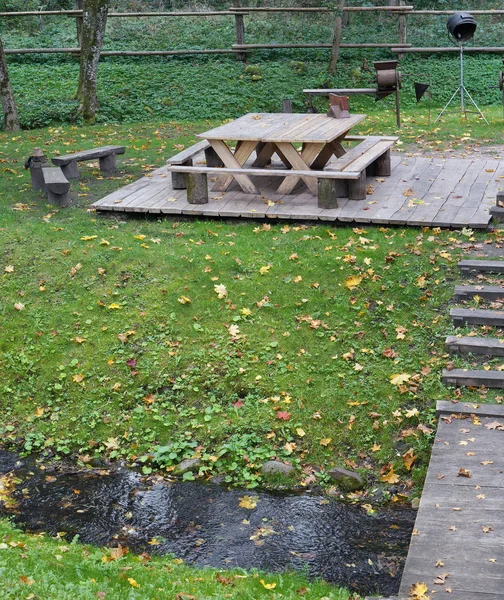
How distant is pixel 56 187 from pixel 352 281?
4180 millimetres

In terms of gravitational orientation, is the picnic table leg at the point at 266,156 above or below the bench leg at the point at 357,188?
above

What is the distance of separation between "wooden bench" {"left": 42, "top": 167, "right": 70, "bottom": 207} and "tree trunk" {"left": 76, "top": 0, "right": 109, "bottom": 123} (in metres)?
5.66

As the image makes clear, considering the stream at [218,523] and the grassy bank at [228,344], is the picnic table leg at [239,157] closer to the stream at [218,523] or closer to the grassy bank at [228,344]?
the grassy bank at [228,344]

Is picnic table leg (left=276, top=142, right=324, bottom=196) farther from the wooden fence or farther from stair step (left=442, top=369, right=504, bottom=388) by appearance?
the wooden fence

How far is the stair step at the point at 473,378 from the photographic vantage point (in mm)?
6645

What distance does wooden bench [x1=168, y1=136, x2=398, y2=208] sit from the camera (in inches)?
369

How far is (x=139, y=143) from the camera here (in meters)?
13.7

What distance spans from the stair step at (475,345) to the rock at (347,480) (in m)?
1.50

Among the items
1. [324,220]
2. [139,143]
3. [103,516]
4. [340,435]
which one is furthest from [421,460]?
[139,143]

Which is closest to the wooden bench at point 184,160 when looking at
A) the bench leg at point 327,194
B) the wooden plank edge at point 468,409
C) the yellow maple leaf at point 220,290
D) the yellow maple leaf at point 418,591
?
the bench leg at point 327,194

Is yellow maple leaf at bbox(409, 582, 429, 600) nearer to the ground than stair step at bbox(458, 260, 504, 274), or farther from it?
nearer to the ground

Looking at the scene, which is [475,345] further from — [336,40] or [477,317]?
[336,40]

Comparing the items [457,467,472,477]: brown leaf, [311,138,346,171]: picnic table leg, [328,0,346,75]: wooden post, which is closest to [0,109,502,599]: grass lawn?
[457,467,472,477]: brown leaf

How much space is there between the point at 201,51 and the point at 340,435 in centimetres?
1468
